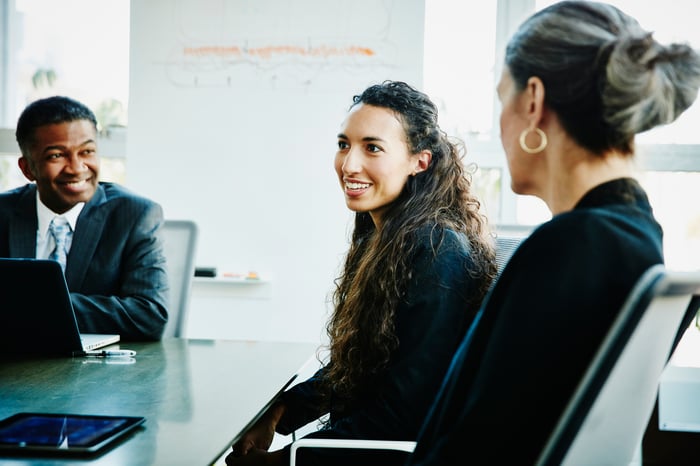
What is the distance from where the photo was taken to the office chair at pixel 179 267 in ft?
7.41

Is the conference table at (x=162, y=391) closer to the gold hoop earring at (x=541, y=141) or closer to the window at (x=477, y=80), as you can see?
the gold hoop earring at (x=541, y=141)

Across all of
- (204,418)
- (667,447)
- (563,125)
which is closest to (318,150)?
(667,447)

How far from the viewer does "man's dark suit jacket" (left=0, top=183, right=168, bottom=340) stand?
6.41 ft

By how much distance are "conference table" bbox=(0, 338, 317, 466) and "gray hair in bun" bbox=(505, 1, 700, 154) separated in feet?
2.20

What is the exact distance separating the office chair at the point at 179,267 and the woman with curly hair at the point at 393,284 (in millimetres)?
594

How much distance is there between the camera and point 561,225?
0.77m

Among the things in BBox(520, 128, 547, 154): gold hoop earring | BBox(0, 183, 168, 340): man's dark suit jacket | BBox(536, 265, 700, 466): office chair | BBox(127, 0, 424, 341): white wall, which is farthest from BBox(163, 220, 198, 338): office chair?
BBox(536, 265, 700, 466): office chair

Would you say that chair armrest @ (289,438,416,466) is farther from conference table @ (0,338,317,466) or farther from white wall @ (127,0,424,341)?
white wall @ (127,0,424,341)

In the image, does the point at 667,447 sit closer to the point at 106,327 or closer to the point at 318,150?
the point at 318,150

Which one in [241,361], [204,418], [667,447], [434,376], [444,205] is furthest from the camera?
[667,447]

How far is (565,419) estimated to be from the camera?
0.69m

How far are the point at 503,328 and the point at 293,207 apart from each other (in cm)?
256

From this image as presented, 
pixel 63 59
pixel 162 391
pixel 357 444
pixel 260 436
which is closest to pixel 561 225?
pixel 357 444

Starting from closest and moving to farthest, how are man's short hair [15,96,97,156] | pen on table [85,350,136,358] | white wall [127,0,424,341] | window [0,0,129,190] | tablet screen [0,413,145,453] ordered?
1. tablet screen [0,413,145,453]
2. pen on table [85,350,136,358]
3. man's short hair [15,96,97,156]
4. white wall [127,0,424,341]
5. window [0,0,129,190]
